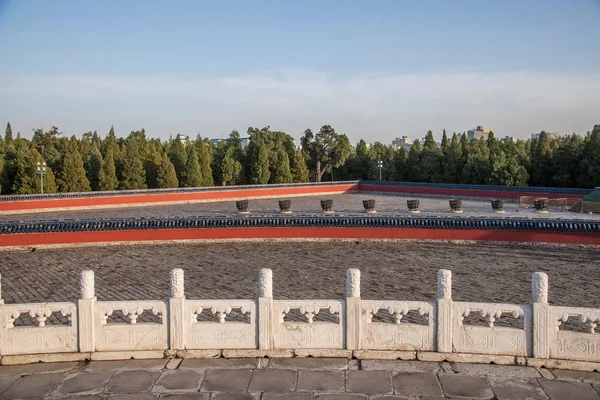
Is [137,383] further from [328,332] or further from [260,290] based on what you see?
[328,332]

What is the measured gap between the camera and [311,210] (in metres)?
23.5

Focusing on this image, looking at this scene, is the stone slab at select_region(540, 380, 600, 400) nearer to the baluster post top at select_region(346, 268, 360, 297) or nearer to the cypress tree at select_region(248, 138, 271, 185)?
the baluster post top at select_region(346, 268, 360, 297)

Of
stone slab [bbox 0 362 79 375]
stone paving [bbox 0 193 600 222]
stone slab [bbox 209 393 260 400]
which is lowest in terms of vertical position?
stone slab [bbox 209 393 260 400]

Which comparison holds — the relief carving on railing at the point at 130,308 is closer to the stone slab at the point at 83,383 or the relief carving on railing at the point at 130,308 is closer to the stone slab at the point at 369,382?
the stone slab at the point at 83,383

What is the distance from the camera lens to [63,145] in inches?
1214

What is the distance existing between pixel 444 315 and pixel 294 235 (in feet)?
30.2

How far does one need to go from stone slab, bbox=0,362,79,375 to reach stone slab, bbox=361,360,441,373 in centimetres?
313

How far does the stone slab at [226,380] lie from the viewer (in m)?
4.98

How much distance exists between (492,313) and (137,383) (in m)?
3.75

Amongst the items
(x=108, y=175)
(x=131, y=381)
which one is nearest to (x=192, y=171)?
(x=108, y=175)

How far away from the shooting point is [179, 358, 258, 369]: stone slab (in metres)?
5.47

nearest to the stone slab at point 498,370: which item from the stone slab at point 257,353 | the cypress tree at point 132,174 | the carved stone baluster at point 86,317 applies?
the stone slab at point 257,353

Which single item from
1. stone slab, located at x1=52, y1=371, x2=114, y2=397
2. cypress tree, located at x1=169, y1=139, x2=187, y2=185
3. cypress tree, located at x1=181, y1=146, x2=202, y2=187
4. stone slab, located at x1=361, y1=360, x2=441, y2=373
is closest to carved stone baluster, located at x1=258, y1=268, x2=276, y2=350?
stone slab, located at x1=361, y1=360, x2=441, y2=373

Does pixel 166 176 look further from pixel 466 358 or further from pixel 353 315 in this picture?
pixel 466 358
